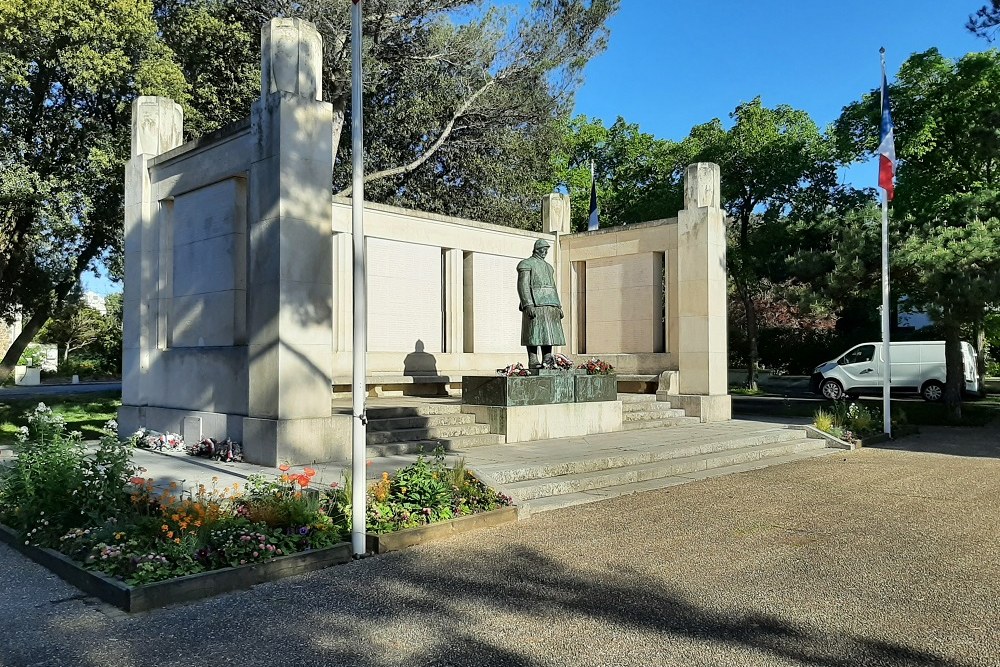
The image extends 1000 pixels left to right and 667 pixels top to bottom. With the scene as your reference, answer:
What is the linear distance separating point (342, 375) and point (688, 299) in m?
7.05

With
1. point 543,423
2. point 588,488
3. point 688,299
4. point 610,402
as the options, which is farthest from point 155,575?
point 688,299

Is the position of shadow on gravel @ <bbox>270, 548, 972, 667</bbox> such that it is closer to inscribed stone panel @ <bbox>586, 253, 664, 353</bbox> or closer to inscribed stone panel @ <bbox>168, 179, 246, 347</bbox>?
inscribed stone panel @ <bbox>168, 179, 246, 347</bbox>

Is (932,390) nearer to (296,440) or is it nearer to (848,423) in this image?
(848,423)

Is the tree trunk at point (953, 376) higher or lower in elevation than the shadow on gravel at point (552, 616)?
higher

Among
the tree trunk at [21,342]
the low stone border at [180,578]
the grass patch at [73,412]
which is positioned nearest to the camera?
the low stone border at [180,578]

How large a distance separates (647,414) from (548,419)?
2.88 m

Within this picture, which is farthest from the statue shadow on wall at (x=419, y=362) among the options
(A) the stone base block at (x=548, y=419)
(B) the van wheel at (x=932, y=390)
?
(B) the van wheel at (x=932, y=390)

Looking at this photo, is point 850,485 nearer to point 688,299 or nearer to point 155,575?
point 688,299

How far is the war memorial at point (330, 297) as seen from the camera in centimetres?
962

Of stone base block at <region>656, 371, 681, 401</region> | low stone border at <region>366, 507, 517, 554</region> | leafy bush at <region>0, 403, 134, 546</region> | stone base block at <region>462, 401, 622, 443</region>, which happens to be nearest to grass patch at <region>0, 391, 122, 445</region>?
stone base block at <region>462, 401, 622, 443</region>

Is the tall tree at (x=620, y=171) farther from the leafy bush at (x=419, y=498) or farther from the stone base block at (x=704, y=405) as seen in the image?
the leafy bush at (x=419, y=498)

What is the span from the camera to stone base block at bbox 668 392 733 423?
15320mm

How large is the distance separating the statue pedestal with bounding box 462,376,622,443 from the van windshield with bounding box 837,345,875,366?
48.3ft

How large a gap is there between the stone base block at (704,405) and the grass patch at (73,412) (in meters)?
11.2
